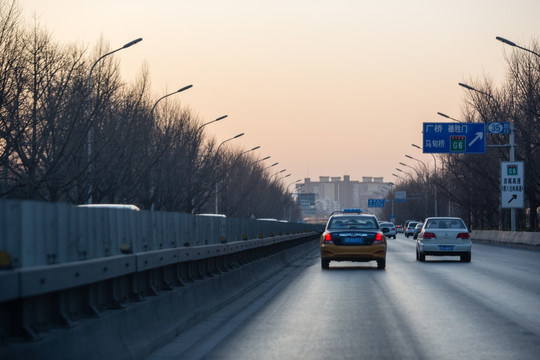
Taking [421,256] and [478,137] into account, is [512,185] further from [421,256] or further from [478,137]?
[421,256]

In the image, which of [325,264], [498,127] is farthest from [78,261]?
[498,127]

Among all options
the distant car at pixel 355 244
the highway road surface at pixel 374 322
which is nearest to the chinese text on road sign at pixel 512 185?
the distant car at pixel 355 244

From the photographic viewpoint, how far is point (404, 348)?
9.60 metres

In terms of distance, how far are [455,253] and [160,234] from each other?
20.7m

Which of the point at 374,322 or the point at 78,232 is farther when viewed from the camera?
the point at 374,322

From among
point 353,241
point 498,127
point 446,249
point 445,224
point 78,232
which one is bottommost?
point 446,249

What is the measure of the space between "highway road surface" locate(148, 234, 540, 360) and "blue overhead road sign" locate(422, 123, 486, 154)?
33319 mm

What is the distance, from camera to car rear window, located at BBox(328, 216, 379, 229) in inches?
1052

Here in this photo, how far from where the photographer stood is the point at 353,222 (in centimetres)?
2698

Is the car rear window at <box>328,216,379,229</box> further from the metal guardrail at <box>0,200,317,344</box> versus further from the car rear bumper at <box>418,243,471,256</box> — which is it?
the metal guardrail at <box>0,200,317,344</box>

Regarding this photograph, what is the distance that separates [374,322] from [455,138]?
43209mm

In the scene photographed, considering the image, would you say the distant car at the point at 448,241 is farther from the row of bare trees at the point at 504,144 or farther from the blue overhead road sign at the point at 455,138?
the blue overhead road sign at the point at 455,138

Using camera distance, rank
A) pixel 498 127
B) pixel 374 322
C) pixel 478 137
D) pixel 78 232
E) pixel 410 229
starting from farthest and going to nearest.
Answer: pixel 410 229 < pixel 478 137 < pixel 498 127 < pixel 374 322 < pixel 78 232

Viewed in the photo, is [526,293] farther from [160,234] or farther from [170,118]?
[170,118]
